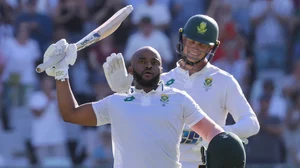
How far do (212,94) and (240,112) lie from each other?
0.29m

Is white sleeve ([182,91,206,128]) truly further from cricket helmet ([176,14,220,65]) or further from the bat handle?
cricket helmet ([176,14,220,65])

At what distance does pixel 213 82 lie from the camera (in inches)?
246

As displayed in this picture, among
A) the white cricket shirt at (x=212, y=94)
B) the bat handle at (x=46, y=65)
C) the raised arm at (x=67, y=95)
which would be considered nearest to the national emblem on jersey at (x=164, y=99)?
the raised arm at (x=67, y=95)

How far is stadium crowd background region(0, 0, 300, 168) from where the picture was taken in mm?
11484

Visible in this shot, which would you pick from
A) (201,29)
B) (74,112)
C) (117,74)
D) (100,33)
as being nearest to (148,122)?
(74,112)

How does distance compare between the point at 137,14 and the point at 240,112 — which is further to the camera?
the point at 137,14

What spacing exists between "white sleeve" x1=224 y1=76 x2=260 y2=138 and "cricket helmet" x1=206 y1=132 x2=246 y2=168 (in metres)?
0.97

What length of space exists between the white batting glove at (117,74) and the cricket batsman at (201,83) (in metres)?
0.79

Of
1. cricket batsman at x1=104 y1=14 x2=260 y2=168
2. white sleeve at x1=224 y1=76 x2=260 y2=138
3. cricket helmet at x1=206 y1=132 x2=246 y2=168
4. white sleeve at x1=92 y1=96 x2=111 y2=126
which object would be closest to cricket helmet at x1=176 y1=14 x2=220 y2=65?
cricket batsman at x1=104 y1=14 x2=260 y2=168

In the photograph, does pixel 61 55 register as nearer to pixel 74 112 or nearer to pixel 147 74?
pixel 74 112

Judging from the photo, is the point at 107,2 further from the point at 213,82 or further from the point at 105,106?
the point at 105,106

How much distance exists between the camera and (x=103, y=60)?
1181cm

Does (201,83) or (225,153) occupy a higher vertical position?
(201,83)

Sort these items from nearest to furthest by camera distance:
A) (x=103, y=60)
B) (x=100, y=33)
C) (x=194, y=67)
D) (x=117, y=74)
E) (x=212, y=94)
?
(x=117, y=74) → (x=100, y=33) → (x=212, y=94) → (x=194, y=67) → (x=103, y=60)
